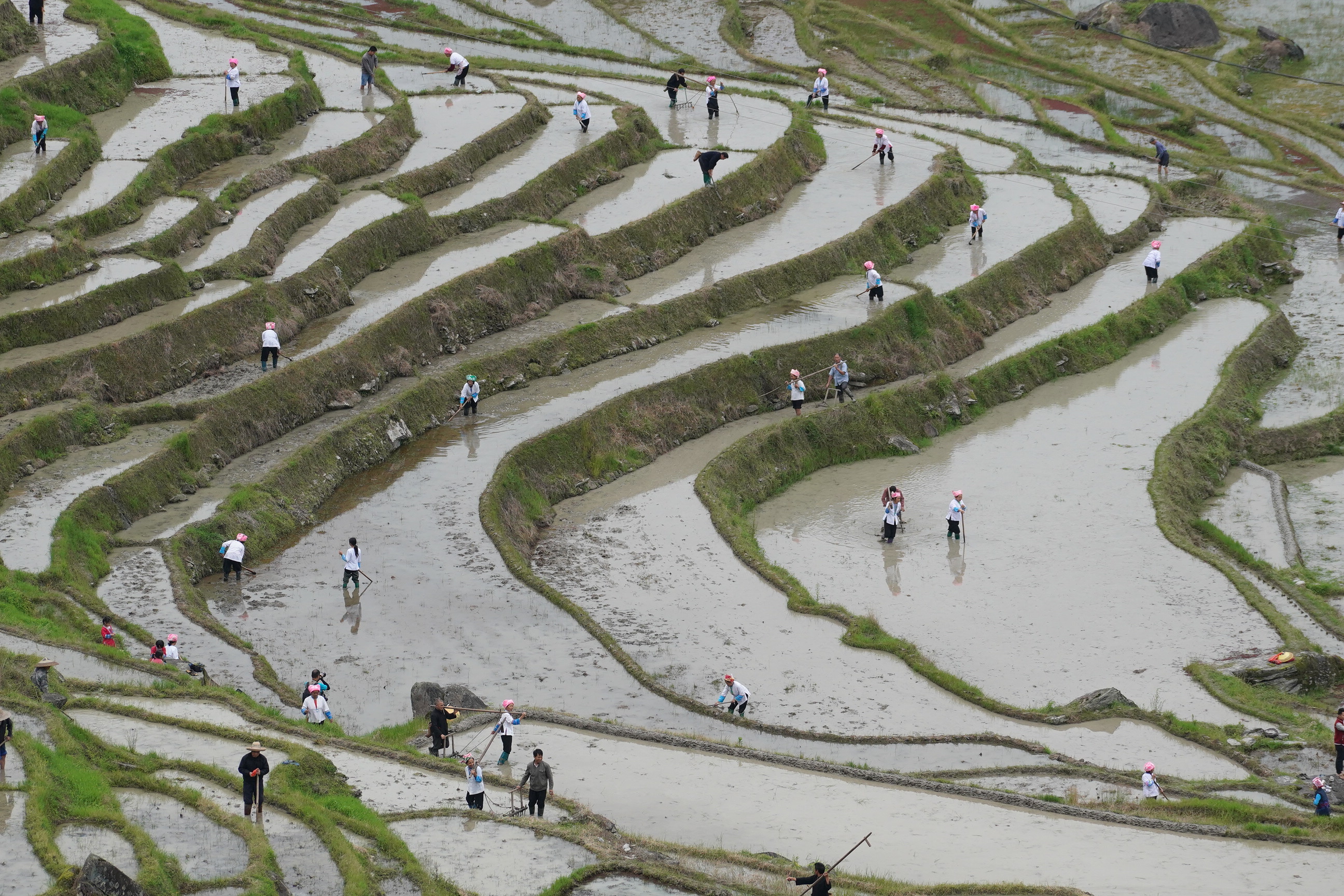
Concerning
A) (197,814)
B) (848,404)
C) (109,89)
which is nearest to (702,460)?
(848,404)

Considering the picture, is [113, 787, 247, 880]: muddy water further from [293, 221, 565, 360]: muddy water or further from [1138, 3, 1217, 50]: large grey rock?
[1138, 3, 1217, 50]: large grey rock

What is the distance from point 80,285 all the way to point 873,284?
16163mm

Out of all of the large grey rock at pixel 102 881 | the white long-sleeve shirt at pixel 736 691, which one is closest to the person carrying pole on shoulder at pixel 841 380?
the white long-sleeve shirt at pixel 736 691

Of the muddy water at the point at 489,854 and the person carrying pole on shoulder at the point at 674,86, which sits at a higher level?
the person carrying pole on shoulder at the point at 674,86

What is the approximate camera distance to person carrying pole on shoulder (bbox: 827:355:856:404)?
31.9 meters

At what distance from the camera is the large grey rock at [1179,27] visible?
61156mm

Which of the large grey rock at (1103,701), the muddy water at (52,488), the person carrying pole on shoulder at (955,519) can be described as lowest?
the large grey rock at (1103,701)

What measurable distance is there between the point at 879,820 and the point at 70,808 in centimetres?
884

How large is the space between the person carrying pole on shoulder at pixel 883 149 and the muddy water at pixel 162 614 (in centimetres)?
2567

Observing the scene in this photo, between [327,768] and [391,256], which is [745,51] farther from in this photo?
[327,768]

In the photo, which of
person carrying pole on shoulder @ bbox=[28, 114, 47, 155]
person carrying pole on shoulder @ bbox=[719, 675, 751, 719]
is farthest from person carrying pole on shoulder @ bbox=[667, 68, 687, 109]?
person carrying pole on shoulder @ bbox=[719, 675, 751, 719]

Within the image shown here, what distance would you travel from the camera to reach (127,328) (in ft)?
96.9

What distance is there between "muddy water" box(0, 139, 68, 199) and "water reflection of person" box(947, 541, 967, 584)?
65.2 feet

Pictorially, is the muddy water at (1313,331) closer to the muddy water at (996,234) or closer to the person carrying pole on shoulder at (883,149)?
the muddy water at (996,234)
